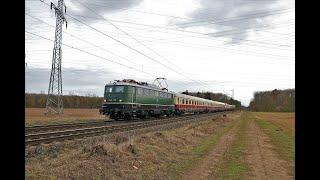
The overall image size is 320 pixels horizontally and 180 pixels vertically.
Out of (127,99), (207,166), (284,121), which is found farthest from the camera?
(284,121)

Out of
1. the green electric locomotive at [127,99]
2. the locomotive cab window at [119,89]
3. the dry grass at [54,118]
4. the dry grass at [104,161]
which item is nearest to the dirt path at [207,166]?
the dry grass at [104,161]

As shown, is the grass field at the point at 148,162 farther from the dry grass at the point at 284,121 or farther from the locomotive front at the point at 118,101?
the locomotive front at the point at 118,101

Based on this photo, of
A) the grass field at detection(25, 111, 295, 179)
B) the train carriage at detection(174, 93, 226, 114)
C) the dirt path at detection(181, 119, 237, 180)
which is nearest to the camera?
the grass field at detection(25, 111, 295, 179)

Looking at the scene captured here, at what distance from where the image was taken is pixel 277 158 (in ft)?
53.5

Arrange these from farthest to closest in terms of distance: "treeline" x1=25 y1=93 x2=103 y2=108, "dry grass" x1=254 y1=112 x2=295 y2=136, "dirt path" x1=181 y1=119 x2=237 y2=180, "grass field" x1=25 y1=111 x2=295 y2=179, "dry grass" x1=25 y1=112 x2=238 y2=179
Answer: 1. "treeline" x1=25 y1=93 x2=103 y2=108
2. "dry grass" x1=254 y1=112 x2=295 y2=136
3. "dirt path" x1=181 y1=119 x2=237 y2=180
4. "grass field" x1=25 y1=111 x2=295 y2=179
5. "dry grass" x1=25 y1=112 x2=238 y2=179

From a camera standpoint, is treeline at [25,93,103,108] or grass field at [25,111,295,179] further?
treeline at [25,93,103,108]

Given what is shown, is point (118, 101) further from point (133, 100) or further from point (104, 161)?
point (104, 161)

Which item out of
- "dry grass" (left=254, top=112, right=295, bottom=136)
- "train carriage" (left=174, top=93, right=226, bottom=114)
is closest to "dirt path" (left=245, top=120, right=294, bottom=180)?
"dry grass" (left=254, top=112, right=295, bottom=136)

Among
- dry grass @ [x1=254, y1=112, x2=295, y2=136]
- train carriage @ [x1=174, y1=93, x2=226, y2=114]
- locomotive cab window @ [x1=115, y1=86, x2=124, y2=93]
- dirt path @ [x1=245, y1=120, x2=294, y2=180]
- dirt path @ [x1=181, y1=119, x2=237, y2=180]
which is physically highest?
locomotive cab window @ [x1=115, y1=86, x2=124, y2=93]

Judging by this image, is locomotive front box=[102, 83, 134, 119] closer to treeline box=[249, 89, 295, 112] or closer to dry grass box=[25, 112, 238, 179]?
dry grass box=[25, 112, 238, 179]

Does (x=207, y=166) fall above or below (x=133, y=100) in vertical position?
below

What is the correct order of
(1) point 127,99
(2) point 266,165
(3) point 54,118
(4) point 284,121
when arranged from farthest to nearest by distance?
(4) point 284,121, (3) point 54,118, (1) point 127,99, (2) point 266,165

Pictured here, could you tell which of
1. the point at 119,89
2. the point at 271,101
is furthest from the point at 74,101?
the point at 119,89
